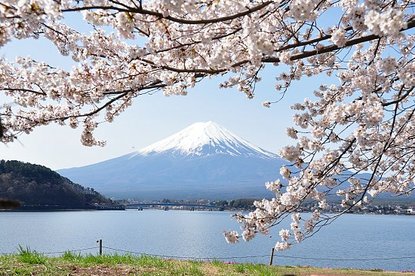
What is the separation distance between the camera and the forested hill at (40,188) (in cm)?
5313

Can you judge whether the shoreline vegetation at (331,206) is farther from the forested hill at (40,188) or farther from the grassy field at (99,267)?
the forested hill at (40,188)

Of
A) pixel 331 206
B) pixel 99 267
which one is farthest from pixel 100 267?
pixel 331 206

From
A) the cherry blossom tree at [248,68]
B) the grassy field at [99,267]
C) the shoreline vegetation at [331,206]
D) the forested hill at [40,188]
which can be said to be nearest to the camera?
the cherry blossom tree at [248,68]

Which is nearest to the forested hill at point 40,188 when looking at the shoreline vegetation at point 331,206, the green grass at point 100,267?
the shoreline vegetation at point 331,206

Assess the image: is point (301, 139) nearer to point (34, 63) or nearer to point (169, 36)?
point (169, 36)

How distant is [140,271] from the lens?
6.32 m

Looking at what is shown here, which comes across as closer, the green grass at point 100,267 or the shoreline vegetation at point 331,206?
the shoreline vegetation at point 331,206

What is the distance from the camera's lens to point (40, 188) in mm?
62156

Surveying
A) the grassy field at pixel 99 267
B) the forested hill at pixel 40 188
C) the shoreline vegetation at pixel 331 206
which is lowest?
the grassy field at pixel 99 267

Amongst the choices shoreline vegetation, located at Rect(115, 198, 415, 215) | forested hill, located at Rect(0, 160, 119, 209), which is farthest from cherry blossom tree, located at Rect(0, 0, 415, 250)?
forested hill, located at Rect(0, 160, 119, 209)

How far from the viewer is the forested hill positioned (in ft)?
174

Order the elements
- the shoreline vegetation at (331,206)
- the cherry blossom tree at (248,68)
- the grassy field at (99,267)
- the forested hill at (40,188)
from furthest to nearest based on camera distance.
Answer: the forested hill at (40,188) → the grassy field at (99,267) → the shoreline vegetation at (331,206) → the cherry blossom tree at (248,68)

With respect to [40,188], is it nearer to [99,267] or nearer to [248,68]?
[99,267]

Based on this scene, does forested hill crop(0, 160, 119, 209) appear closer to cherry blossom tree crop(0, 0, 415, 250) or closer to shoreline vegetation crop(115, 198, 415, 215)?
shoreline vegetation crop(115, 198, 415, 215)
